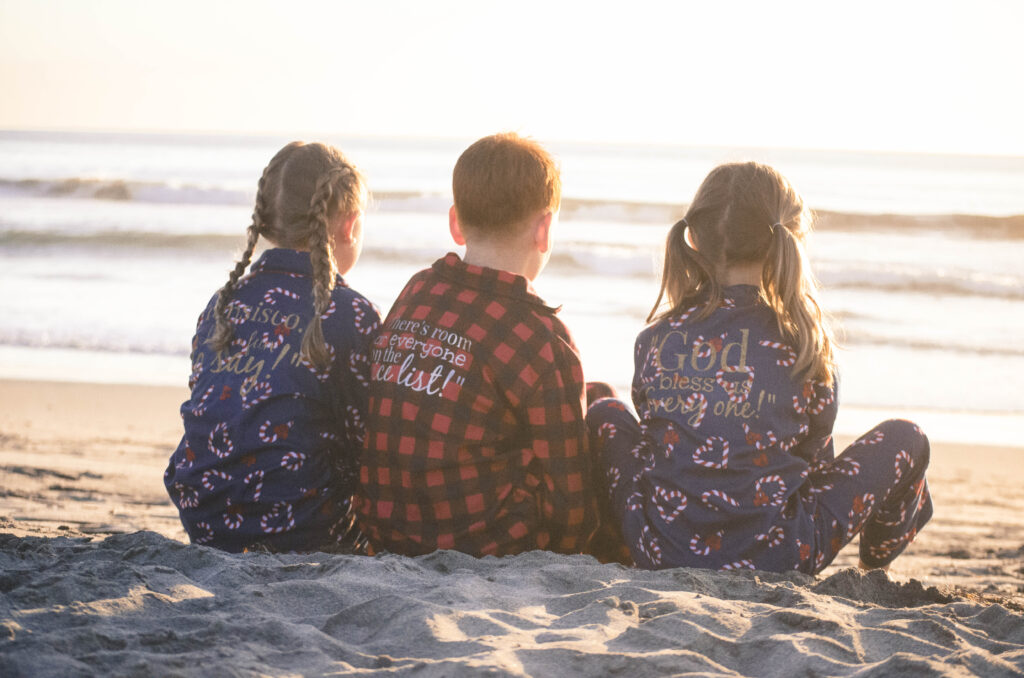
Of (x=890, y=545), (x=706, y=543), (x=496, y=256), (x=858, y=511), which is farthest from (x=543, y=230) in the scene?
(x=890, y=545)

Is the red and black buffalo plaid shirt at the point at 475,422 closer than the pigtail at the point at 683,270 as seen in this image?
Yes

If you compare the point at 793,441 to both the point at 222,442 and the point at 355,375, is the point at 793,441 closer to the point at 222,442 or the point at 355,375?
the point at 355,375

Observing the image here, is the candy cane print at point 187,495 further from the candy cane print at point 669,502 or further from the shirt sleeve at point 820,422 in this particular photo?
the shirt sleeve at point 820,422

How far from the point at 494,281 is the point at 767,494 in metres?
0.95

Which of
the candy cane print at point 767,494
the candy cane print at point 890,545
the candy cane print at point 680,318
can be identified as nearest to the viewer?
the candy cane print at point 767,494

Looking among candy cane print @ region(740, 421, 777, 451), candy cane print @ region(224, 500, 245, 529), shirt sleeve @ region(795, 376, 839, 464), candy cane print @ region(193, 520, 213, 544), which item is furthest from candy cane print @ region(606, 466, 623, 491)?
candy cane print @ region(193, 520, 213, 544)

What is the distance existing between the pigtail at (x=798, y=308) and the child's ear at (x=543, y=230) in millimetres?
639

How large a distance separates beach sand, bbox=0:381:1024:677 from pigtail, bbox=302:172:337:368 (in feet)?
1.92

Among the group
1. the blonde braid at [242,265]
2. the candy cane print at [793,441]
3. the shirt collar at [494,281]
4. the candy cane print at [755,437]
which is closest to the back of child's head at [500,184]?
the shirt collar at [494,281]

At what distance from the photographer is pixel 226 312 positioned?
9.73ft

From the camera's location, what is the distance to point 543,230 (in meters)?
2.91

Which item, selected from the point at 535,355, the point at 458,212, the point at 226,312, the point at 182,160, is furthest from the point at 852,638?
the point at 182,160

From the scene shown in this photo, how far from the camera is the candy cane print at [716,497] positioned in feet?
8.91

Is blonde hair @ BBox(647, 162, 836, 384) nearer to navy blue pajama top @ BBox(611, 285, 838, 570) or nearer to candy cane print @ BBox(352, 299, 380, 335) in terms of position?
navy blue pajama top @ BBox(611, 285, 838, 570)
